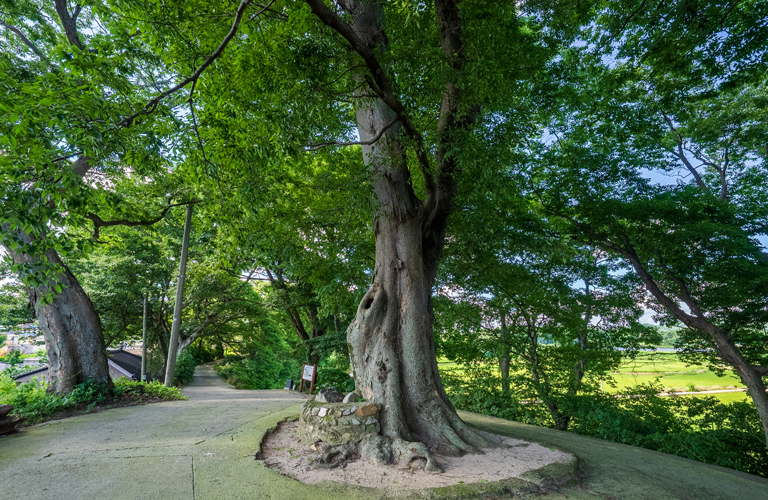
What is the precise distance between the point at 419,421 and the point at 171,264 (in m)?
15.4

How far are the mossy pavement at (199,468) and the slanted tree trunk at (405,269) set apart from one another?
138 centimetres

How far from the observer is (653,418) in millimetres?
7762

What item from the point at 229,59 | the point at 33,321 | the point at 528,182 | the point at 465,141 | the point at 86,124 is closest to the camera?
the point at 86,124

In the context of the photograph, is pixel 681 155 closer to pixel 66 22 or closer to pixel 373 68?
pixel 373 68

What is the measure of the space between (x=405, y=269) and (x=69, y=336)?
23.0 feet

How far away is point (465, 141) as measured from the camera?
15.4 feet

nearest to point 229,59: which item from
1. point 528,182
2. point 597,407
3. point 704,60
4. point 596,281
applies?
point 528,182

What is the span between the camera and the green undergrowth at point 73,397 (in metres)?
6.10

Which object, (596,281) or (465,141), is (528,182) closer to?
(596,281)

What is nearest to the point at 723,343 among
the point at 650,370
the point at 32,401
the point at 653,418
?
the point at 650,370

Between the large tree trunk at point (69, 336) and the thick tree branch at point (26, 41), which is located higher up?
the thick tree branch at point (26, 41)

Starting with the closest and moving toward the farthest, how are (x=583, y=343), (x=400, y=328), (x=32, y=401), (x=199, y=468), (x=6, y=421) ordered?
(x=199, y=468), (x=6, y=421), (x=400, y=328), (x=32, y=401), (x=583, y=343)

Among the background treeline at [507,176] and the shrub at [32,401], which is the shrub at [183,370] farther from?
the shrub at [32,401]

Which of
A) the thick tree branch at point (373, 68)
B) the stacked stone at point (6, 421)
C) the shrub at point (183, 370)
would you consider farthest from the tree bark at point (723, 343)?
the shrub at point (183, 370)
